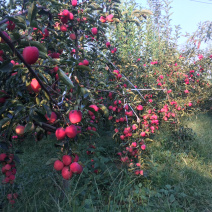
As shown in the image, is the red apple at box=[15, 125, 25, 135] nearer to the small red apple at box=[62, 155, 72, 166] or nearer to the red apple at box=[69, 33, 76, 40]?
the small red apple at box=[62, 155, 72, 166]

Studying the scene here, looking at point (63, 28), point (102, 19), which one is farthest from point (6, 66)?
point (102, 19)

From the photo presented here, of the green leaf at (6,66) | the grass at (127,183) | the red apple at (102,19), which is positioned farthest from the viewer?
the red apple at (102,19)

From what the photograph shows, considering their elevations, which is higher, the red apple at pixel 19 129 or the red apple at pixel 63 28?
the red apple at pixel 63 28

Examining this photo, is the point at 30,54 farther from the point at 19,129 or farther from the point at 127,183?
the point at 127,183

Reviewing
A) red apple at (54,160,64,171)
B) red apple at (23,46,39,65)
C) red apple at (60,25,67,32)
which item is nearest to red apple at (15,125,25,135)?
red apple at (54,160,64,171)

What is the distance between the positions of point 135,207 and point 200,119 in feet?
14.2

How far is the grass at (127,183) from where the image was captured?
1775 mm

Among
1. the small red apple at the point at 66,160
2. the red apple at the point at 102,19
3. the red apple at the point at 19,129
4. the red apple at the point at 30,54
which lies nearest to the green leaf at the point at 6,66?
the red apple at the point at 30,54

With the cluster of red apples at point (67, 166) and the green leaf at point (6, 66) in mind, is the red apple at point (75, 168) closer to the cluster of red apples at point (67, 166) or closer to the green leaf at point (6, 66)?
the cluster of red apples at point (67, 166)

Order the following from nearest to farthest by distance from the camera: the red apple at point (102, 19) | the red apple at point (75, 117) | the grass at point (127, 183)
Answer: the red apple at point (75, 117)
the grass at point (127, 183)
the red apple at point (102, 19)

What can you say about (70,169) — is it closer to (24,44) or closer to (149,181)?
(24,44)

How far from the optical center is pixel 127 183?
237cm

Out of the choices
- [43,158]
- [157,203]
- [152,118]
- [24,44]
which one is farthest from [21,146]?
[24,44]

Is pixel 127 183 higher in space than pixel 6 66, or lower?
lower
